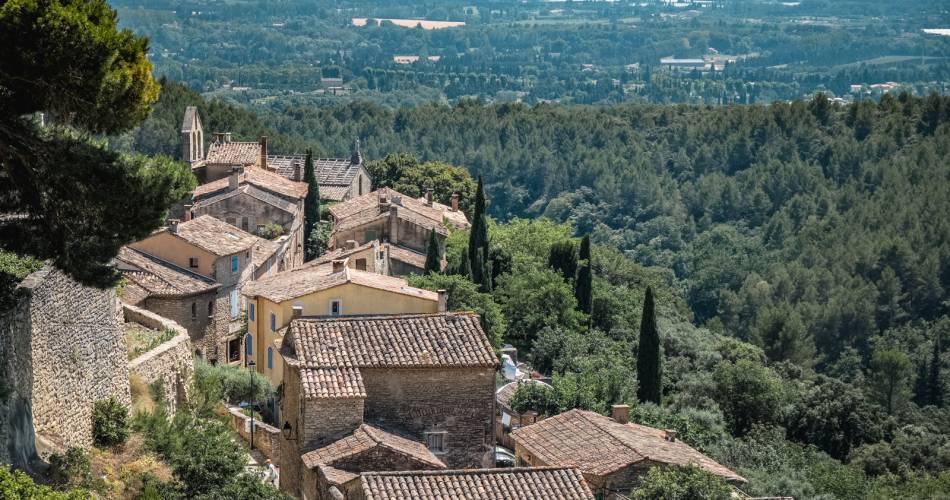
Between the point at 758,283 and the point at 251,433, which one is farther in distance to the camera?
the point at 758,283

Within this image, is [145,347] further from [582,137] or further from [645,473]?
[582,137]

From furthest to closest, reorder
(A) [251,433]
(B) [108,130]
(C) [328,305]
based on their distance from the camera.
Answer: (C) [328,305] → (A) [251,433] → (B) [108,130]

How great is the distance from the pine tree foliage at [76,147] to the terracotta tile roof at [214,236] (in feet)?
83.2

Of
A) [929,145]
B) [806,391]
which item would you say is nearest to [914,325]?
[929,145]

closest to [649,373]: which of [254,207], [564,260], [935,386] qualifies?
[564,260]

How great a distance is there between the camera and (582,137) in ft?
513

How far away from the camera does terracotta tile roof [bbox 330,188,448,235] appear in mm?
58344

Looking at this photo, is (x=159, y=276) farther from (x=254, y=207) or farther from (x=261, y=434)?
(x=254, y=207)

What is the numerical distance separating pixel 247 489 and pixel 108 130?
23.5 feet

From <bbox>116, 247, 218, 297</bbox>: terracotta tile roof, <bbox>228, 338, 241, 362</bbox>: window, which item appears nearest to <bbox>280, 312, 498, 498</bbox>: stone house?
<bbox>116, 247, 218, 297</bbox>: terracotta tile roof

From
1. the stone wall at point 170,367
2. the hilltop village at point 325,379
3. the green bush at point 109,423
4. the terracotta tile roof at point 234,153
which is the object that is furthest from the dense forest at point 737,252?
the green bush at point 109,423

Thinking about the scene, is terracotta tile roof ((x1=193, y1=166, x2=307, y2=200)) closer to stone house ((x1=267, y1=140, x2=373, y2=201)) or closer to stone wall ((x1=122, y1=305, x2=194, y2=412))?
stone house ((x1=267, y1=140, x2=373, y2=201))

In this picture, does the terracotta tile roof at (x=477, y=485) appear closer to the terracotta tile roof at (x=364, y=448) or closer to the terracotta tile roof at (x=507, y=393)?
the terracotta tile roof at (x=364, y=448)

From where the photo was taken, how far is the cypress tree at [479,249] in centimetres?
5416
